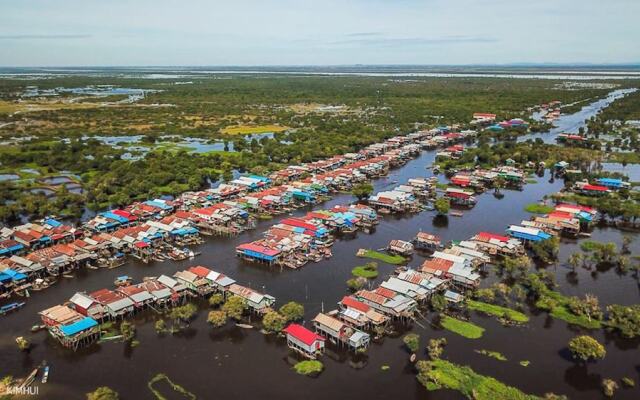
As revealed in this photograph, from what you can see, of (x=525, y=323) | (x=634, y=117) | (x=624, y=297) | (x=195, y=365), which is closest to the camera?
(x=195, y=365)

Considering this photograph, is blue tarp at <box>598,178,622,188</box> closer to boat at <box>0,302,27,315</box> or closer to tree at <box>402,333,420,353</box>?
Answer: tree at <box>402,333,420,353</box>

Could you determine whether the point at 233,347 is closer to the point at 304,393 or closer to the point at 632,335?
the point at 304,393

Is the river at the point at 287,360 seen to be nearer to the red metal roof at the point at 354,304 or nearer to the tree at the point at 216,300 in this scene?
the tree at the point at 216,300

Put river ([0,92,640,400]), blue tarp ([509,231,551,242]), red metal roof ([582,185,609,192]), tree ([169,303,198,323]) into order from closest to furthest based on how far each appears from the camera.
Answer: river ([0,92,640,400]) < tree ([169,303,198,323]) < blue tarp ([509,231,551,242]) < red metal roof ([582,185,609,192])

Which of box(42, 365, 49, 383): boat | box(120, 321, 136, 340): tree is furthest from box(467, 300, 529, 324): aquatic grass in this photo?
box(42, 365, 49, 383): boat

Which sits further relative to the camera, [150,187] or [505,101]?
[505,101]

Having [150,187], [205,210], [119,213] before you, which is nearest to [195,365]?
[205,210]

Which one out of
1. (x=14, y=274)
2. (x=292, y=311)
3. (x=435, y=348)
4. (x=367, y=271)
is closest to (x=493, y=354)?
(x=435, y=348)
